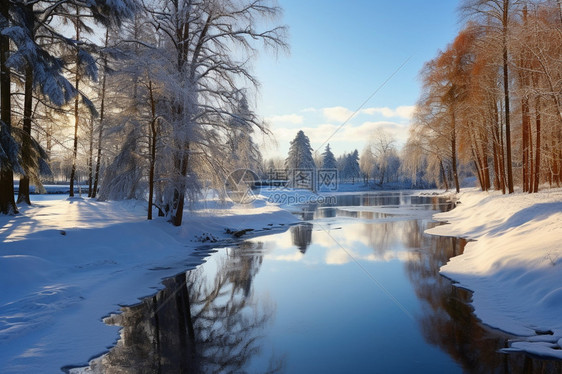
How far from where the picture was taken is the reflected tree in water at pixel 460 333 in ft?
15.4

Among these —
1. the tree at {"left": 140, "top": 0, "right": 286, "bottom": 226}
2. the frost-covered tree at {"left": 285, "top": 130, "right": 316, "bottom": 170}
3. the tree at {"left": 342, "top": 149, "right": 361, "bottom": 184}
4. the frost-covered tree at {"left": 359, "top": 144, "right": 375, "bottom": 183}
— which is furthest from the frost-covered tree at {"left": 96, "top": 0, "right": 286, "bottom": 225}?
the tree at {"left": 342, "top": 149, "right": 361, "bottom": 184}

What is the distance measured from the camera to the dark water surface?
488cm

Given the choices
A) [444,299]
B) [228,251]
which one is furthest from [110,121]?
[444,299]

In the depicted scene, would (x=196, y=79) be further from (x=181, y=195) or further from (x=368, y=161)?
(x=368, y=161)

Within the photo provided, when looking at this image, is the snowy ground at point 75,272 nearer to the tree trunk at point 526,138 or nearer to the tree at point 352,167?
the tree trunk at point 526,138

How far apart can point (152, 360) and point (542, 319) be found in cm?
643

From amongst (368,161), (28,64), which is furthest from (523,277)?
(368,161)

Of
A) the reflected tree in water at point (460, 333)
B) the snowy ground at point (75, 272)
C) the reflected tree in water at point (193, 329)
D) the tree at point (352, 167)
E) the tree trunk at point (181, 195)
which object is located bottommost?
the reflected tree in water at point (193, 329)

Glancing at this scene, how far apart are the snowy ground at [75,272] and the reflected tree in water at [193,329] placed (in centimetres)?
45

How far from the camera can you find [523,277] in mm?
7484

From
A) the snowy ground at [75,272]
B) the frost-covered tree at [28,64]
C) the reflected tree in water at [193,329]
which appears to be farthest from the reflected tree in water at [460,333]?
the frost-covered tree at [28,64]

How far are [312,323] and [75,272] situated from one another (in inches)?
264

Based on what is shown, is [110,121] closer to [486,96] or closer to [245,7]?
[245,7]

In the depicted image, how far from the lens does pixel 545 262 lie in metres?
7.32
